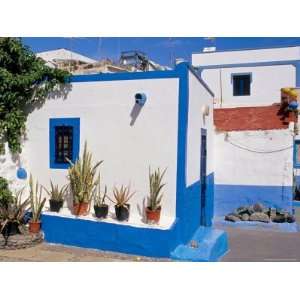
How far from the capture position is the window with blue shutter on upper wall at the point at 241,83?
1659 centimetres

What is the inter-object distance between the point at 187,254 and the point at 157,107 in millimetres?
2713

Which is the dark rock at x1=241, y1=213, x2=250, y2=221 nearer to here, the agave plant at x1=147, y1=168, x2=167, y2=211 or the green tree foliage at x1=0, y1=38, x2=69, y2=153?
the agave plant at x1=147, y1=168, x2=167, y2=211

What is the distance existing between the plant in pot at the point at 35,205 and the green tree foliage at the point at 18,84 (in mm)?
894

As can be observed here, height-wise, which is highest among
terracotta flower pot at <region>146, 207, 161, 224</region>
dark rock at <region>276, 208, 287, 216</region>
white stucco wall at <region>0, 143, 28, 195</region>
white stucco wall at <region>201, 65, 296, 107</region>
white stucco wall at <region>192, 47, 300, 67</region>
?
white stucco wall at <region>192, 47, 300, 67</region>

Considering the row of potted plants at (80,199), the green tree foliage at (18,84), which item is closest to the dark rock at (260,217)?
the row of potted plants at (80,199)

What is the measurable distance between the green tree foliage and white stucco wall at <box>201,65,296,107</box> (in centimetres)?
915

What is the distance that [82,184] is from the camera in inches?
282

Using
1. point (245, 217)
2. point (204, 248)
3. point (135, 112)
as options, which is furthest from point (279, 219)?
point (135, 112)

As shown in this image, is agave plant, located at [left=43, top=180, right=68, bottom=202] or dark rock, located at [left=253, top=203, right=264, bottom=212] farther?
dark rock, located at [left=253, top=203, right=264, bottom=212]

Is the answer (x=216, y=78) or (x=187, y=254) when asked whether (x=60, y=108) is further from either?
(x=216, y=78)

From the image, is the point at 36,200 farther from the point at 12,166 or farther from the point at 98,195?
the point at 98,195

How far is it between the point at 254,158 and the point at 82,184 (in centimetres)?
613

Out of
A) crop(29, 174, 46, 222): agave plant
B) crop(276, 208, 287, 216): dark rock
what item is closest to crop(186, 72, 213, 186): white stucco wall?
crop(29, 174, 46, 222): agave plant

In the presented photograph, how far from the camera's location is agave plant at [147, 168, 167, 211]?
262 inches
